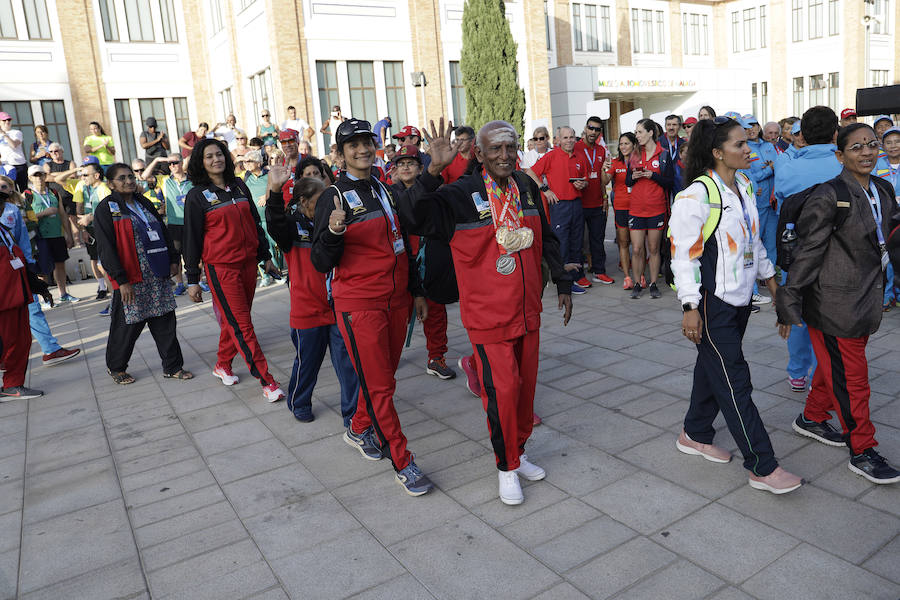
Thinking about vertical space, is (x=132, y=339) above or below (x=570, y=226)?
below

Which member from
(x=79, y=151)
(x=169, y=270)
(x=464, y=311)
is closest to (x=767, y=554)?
(x=464, y=311)

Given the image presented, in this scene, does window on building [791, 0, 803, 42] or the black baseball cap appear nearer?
the black baseball cap

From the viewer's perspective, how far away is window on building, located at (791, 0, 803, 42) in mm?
37562

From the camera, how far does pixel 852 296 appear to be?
3.58 meters

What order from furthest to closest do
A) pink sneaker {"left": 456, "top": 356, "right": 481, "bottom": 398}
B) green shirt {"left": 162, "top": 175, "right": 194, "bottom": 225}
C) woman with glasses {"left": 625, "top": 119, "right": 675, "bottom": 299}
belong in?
green shirt {"left": 162, "top": 175, "right": 194, "bottom": 225} → woman with glasses {"left": 625, "top": 119, "right": 675, "bottom": 299} → pink sneaker {"left": 456, "top": 356, "right": 481, "bottom": 398}

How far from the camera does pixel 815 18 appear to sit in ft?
122

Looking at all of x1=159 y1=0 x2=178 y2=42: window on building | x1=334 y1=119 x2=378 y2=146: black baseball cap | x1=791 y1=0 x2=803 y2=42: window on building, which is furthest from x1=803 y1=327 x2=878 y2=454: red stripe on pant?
x1=791 y1=0 x2=803 y2=42: window on building

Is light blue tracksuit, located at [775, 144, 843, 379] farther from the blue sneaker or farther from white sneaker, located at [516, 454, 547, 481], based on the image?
the blue sneaker

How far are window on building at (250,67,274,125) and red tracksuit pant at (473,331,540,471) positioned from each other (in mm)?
19194

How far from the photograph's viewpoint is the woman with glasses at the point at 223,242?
562cm

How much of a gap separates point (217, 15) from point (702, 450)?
Result: 24.9 metres

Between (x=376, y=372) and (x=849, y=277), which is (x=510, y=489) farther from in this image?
(x=849, y=277)

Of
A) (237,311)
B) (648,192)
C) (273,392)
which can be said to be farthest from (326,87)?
(273,392)

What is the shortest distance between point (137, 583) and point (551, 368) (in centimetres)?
371
